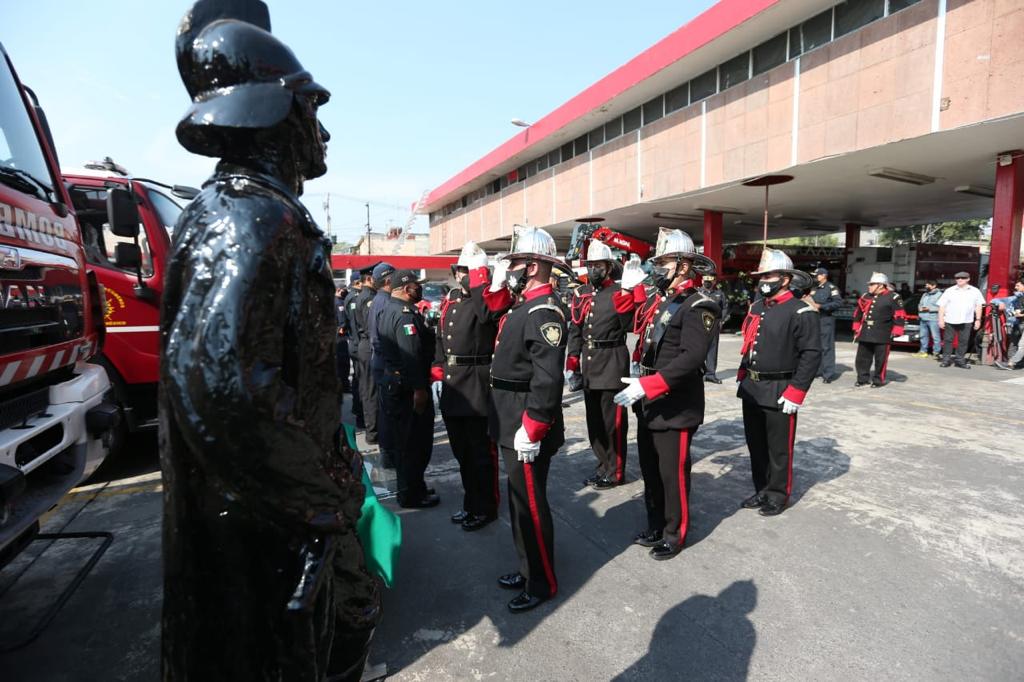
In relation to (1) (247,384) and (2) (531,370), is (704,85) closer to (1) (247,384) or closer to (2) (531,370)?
(2) (531,370)

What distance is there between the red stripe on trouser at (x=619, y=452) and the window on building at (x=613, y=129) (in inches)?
646

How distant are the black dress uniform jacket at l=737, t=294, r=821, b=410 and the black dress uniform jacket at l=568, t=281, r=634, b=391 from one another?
1.04 m

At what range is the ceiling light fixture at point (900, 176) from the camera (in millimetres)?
13297

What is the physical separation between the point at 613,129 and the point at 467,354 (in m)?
17.5

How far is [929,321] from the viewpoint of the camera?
451 inches

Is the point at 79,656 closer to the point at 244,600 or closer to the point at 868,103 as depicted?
the point at 244,600

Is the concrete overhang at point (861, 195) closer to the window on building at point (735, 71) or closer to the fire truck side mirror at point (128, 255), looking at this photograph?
the window on building at point (735, 71)

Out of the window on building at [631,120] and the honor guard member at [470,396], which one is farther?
the window on building at [631,120]

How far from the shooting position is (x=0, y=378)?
2297 millimetres

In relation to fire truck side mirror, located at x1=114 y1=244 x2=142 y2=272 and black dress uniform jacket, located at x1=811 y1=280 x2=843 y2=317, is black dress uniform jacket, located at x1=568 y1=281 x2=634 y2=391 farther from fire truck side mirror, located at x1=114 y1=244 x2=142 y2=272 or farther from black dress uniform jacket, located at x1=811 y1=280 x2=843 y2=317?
black dress uniform jacket, located at x1=811 y1=280 x2=843 y2=317

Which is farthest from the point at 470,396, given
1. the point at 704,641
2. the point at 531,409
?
the point at 704,641

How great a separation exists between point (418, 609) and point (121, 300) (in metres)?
3.77

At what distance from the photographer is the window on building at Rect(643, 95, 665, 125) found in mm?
16906

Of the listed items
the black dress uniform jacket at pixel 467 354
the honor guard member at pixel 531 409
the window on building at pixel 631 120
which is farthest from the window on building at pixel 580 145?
the honor guard member at pixel 531 409
